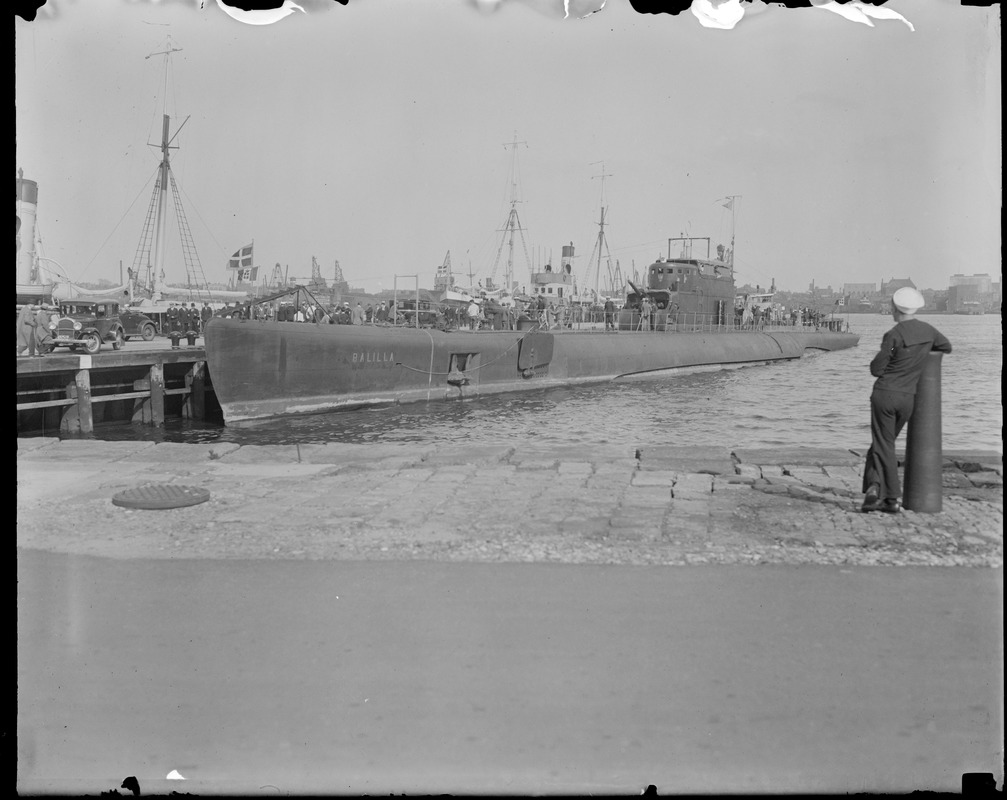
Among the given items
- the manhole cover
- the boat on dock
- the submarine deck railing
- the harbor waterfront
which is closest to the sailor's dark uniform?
the manhole cover

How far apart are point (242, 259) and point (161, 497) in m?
20.9

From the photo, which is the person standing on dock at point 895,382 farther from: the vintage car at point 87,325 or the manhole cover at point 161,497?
the vintage car at point 87,325

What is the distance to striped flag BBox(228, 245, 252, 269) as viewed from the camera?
2594 centimetres

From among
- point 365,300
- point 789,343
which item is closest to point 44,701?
point 365,300

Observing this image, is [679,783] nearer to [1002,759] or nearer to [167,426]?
[1002,759]

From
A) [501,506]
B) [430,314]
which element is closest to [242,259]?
[430,314]

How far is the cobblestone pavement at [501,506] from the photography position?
207 inches

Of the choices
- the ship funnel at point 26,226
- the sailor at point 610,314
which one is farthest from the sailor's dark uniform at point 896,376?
the sailor at point 610,314

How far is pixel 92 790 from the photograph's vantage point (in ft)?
9.24

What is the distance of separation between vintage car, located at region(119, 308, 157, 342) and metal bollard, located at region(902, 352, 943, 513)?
28.8 meters

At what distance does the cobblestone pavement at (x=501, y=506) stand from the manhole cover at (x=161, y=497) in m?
0.10

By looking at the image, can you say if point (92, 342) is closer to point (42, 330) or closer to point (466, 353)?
point (42, 330)

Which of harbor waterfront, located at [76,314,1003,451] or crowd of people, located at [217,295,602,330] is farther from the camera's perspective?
crowd of people, located at [217,295,602,330]

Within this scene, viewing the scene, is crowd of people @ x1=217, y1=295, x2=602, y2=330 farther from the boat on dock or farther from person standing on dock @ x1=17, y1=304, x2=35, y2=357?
person standing on dock @ x1=17, y1=304, x2=35, y2=357
